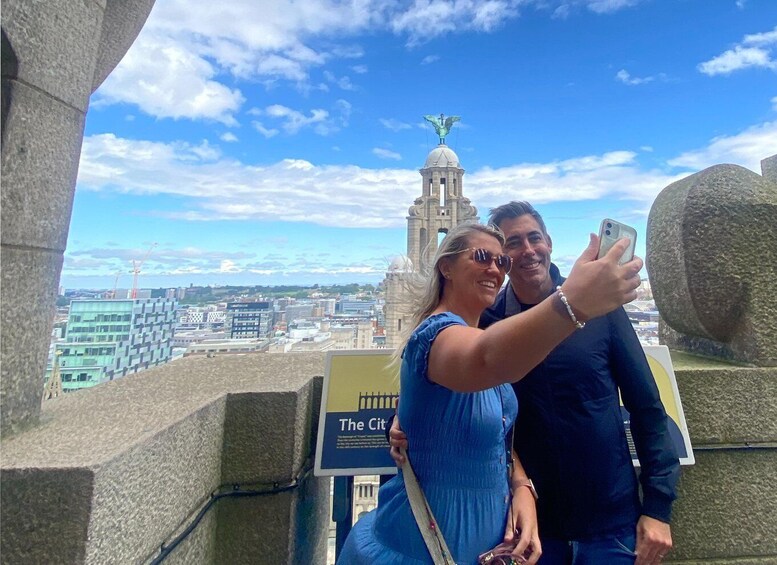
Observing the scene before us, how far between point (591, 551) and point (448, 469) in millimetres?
802

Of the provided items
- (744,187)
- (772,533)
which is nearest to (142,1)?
(744,187)

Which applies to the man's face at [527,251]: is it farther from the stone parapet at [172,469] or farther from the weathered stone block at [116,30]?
the weathered stone block at [116,30]

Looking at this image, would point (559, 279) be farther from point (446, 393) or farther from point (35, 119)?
point (35, 119)

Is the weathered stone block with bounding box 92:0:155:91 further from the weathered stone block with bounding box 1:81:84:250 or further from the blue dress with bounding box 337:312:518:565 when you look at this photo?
the blue dress with bounding box 337:312:518:565

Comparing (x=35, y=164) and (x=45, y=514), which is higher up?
(x=35, y=164)

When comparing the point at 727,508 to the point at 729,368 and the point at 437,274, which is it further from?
the point at 437,274

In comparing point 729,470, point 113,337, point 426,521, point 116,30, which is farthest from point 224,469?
point 113,337

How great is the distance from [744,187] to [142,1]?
312 centimetres

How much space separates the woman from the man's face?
386 millimetres

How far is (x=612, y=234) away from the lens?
41.3 inches

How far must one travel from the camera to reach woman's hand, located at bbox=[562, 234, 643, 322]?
908 millimetres

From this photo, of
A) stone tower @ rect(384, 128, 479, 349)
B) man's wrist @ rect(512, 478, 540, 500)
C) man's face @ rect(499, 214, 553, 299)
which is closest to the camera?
man's wrist @ rect(512, 478, 540, 500)

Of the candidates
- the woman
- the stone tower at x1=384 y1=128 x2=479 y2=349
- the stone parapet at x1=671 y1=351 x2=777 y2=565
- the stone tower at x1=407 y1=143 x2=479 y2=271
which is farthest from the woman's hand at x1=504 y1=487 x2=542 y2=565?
Result: the stone tower at x1=407 y1=143 x2=479 y2=271

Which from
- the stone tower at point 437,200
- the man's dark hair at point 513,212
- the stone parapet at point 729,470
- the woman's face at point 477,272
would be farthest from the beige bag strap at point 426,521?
the stone tower at point 437,200
